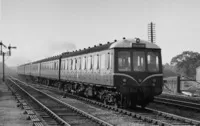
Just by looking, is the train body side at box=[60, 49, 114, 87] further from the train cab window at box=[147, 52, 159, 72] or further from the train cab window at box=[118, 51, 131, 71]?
the train cab window at box=[147, 52, 159, 72]

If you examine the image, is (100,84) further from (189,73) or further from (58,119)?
(189,73)

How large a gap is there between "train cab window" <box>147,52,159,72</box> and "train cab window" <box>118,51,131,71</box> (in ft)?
3.31

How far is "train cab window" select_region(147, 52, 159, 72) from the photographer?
14.6 metres

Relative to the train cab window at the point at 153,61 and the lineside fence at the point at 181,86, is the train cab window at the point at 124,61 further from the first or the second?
the lineside fence at the point at 181,86

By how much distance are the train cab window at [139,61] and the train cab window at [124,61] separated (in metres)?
0.29

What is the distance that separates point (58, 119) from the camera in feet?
39.1

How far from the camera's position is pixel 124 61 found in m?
14.4

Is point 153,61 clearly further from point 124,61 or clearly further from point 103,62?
point 103,62

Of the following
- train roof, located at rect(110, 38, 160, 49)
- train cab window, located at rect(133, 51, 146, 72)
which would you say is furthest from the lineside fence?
train cab window, located at rect(133, 51, 146, 72)

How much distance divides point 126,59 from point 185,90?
524 inches

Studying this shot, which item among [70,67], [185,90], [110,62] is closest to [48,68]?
[70,67]

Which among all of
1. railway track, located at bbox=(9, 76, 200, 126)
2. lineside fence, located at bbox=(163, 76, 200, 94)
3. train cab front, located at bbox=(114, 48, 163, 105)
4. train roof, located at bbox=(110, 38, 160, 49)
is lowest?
railway track, located at bbox=(9, 76, 200, 126)

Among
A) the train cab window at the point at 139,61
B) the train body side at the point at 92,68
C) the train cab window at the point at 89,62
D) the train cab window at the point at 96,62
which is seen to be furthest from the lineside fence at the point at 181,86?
the train cab window at the point at 139,61

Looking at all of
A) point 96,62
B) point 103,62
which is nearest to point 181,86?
point 96,62
